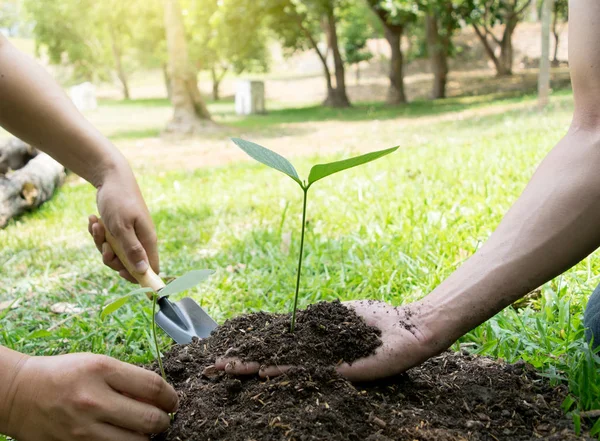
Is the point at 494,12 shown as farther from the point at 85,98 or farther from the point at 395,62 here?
→ the point at 85,98

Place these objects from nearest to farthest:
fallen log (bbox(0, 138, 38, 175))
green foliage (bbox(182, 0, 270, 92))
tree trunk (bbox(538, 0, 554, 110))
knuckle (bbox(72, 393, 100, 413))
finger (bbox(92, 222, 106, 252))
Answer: knuckle (bbox(72, 393, 100, 413)), finger (bbox(92, 222, 106, 252)), fallen log (bbox(0, 138, 38, 175)), tree trunk (bbox(538, 0, 554, 110)), green foliage (bbox(182, 0, 270, 92))

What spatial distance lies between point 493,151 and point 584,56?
3556 mm

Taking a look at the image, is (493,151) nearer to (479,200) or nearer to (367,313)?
(479,200)

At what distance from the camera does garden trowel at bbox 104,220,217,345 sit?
1.73 m

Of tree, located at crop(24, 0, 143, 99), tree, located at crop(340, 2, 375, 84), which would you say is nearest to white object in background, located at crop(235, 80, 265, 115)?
tree, located at crop(24, 0, 143, 99)

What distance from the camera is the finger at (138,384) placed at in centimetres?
106

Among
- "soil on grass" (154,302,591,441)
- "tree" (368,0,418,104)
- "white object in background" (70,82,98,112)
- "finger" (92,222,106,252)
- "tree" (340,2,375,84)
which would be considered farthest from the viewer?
"tree" (340,2,375,84)

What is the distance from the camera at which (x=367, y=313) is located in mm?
1420

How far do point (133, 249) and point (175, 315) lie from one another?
10.3 inches

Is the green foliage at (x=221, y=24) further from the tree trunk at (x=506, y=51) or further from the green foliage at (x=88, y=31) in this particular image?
the tree trunk at (x=506, y=51)

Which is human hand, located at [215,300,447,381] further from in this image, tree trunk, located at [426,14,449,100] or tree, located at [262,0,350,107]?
tree trunk, located at [426,14,449,100]

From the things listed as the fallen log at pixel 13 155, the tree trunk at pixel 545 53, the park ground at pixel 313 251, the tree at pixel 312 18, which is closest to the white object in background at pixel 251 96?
the tree at pixel 312 18

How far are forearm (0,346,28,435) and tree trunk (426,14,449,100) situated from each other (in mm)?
16439

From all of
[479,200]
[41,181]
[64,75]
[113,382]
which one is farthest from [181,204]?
[64,75]
